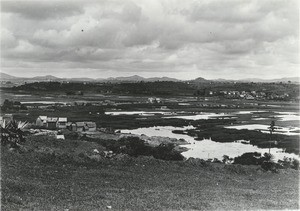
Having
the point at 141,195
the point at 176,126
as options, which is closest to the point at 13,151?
the point at 141,195

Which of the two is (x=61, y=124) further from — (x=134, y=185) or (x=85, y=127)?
(x=134, y=185)

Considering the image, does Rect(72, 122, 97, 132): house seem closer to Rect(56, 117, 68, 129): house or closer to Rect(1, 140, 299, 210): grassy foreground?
Rect(56, 117, 68, 129): house

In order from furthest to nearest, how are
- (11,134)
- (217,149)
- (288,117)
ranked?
(288,117) → (217,149) → (11,134)

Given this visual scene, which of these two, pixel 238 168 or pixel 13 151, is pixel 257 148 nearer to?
pixel 238 168

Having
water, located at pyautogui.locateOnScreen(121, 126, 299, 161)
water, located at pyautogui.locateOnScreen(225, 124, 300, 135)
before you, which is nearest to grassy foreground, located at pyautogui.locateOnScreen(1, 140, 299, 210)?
water, located at pyautogui.locateOnScreen(121, 126, 299, 161)

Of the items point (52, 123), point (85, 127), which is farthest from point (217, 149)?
point (52, 123)

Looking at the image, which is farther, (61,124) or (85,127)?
(61,124)

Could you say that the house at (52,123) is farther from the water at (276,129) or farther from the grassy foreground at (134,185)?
the grassy foreground at (134,185)

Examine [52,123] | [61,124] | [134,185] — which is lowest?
[61,124]

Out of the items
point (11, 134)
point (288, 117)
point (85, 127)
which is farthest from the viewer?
point (288, 117)
